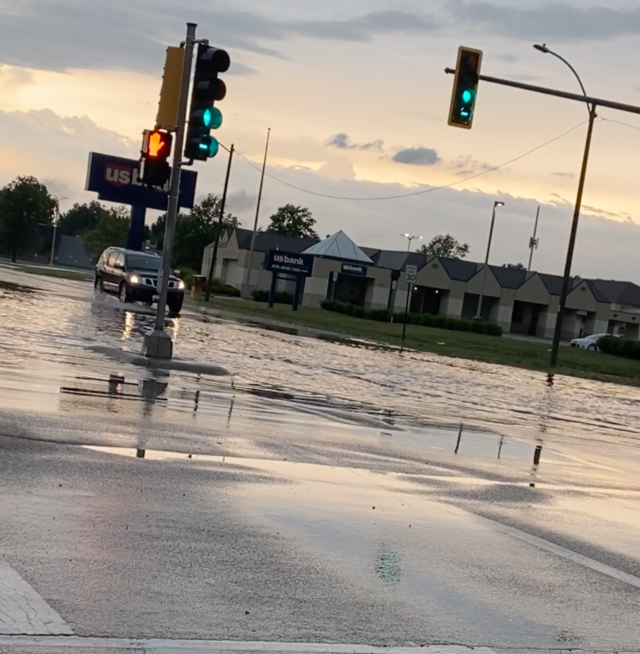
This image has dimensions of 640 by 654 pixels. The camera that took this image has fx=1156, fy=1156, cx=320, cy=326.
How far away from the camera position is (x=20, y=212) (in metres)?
117

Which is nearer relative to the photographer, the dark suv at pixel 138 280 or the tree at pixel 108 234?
the dark suv at pixel 138 280

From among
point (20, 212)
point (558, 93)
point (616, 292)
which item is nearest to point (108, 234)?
point (20, 212)

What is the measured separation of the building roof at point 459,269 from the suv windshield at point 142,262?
209 feet

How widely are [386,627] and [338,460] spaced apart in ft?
17.0

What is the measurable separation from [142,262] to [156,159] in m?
21.7

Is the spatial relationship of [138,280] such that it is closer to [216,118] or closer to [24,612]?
[216,118]

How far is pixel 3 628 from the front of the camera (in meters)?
A: 5.15

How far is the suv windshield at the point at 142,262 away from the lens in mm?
39688

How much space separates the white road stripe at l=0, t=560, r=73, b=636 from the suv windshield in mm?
34210

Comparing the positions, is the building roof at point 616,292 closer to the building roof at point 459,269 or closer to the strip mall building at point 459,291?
the strip mall building at point 459,291

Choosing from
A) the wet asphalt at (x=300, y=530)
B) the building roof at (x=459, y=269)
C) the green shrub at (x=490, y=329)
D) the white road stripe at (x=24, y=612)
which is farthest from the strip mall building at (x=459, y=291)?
the white road stripe at (x=24, y=612)

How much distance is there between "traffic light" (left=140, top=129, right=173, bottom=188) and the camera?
18469 millimetres

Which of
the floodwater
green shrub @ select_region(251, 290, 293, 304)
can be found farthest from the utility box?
the floodwater

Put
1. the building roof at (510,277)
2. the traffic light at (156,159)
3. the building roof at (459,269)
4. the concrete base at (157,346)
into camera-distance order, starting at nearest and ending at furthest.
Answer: the traffic light at (156,159), the concrete base at (157,346), the building roof at (459,269), the building roof at (510,277)
